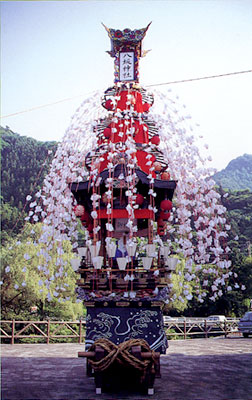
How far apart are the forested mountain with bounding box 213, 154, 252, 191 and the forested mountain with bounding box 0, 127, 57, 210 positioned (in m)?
49.8

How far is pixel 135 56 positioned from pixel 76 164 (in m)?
3.55

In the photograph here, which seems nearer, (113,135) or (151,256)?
(151,256)

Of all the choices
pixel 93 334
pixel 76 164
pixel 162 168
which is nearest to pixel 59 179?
pixel 76 164

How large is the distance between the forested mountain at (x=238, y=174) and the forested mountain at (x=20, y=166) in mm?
49796

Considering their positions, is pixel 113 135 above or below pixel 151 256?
above

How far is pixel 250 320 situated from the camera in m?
20.2

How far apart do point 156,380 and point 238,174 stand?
355ft

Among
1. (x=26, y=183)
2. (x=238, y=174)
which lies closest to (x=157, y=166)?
(x=26, y=183)

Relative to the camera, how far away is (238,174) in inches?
4390

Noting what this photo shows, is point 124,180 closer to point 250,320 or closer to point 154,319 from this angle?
point 154,319

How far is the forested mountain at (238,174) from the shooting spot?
3898 inches

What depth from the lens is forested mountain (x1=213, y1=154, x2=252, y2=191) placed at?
99.0 meters

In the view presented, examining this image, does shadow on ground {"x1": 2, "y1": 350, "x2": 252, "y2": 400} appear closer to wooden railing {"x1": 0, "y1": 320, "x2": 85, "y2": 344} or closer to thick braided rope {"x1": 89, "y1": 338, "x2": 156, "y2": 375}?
thick braided rope {"x1": 89, "y1": 338, "x2": 156, "y2": 375}

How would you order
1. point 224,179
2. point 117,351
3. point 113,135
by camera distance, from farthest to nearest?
1. point 224,179
2. point 113,135
3. point 117,351
